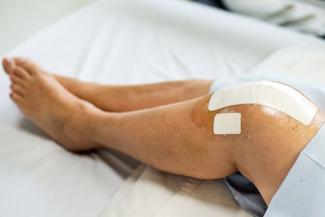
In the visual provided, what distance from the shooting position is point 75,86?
46.1 inches

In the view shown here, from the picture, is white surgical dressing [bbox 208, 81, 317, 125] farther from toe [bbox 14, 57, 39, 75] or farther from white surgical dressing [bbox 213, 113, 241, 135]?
toe [bbox 14, 57, 39, 75]

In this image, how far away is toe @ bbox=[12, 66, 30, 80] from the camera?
1.16m

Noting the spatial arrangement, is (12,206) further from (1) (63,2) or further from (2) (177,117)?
(1) (63,2)

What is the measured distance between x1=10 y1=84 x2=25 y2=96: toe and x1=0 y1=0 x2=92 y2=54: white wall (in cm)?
31

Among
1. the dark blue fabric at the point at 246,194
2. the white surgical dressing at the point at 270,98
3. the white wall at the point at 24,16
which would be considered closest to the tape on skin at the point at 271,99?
the white surgical dressing at the point at 270,98

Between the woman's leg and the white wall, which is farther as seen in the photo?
the white wall

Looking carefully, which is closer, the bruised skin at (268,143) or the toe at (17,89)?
the bruised skin at (268,143)

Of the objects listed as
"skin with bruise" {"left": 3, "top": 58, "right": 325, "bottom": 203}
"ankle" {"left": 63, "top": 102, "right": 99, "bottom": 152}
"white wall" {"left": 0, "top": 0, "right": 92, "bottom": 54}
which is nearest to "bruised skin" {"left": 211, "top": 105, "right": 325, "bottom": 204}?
"skin with bruise" {"left": 3, "top": 58, "right": 325, "bottom": 203}

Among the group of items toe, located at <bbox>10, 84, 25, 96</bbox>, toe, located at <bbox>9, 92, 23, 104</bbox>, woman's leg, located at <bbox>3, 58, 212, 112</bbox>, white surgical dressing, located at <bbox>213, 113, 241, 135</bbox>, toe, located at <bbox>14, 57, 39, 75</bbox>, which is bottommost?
toe, located at <bbox>9, 92, 23, 104</bbox>

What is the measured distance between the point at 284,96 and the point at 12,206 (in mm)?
600

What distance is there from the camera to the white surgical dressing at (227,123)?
0.79 metres

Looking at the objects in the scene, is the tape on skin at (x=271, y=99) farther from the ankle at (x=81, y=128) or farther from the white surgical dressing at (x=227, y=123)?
the ankle at (x=81, y=128)

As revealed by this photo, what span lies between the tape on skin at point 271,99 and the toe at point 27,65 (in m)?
0.56

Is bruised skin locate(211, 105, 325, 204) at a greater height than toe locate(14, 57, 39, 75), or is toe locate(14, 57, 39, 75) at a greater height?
bruised skin locate(211, 105, 325, 204)
